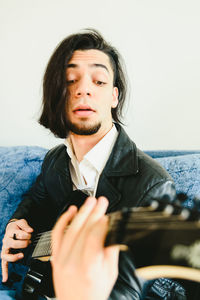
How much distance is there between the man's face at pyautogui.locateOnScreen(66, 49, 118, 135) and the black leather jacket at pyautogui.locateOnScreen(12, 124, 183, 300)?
0.12m

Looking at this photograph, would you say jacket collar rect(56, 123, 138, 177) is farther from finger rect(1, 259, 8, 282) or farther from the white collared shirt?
A: finger rect(1, 259, 8, 282)

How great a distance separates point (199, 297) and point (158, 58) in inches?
48.8

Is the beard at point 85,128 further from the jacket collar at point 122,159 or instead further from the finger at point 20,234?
the finger at point 20,234

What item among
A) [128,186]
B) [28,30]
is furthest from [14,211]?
[28,30]

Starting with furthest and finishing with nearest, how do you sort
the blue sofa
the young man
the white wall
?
the white wall → the blue sofa → the young man

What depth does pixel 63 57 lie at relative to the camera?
1.06 metres

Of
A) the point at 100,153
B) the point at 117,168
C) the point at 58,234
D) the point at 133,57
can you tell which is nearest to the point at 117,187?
the point at 117,168

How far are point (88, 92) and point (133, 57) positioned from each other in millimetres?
680

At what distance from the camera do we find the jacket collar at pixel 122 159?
3.03 ft

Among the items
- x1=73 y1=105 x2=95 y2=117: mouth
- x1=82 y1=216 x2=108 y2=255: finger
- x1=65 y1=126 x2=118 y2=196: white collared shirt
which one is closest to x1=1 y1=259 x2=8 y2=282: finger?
x1=65 y1=126 x2=118 y2=196: white collared shirt

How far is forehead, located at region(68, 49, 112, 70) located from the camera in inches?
39.9

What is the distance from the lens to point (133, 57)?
59.6 inches

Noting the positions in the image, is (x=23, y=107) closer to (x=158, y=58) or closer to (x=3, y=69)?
(x=3, y=69)

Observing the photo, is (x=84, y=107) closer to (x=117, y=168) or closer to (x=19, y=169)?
(x=117, y=168)
